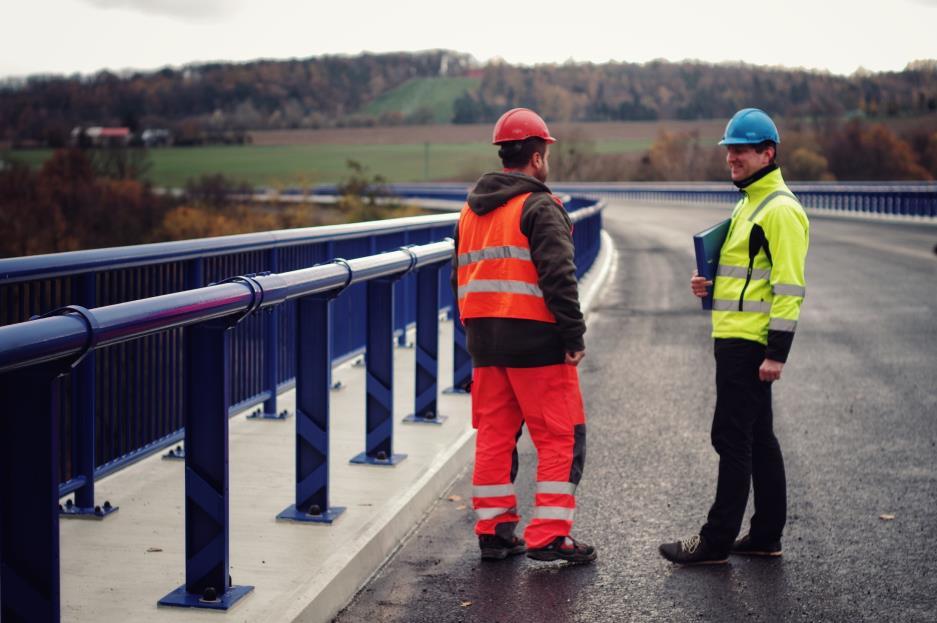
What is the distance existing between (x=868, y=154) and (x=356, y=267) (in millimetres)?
124259

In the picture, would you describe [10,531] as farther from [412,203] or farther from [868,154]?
[868,154]

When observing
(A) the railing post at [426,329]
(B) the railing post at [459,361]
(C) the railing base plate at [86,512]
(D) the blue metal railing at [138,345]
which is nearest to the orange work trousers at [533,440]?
(C) the railing base plate at [86,512]

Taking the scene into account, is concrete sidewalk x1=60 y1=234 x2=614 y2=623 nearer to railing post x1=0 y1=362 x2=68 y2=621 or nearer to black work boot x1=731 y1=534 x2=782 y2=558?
railing post x1=0 y1=362 x2=68 y2=621

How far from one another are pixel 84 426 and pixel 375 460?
1.62 m

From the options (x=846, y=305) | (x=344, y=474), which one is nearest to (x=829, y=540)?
(x=344, y=474)

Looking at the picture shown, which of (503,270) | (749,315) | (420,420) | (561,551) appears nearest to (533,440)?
(561,551)

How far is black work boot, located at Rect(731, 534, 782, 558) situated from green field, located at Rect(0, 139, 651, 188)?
13249 centimetres

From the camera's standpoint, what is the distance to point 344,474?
6.64 meters

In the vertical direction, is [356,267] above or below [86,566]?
above

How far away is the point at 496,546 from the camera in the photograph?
550cm

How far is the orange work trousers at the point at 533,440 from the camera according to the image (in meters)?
5.40

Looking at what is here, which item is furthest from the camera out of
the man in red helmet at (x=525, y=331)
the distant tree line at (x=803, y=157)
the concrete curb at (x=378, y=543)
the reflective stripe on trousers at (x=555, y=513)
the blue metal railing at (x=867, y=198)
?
the distant tree line at (x=803, y=157)

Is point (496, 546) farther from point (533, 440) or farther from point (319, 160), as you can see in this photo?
point (319, 160)

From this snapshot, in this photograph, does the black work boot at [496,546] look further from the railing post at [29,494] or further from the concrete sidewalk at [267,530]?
the railing post at [29,494]
